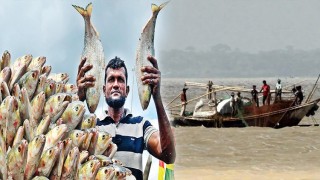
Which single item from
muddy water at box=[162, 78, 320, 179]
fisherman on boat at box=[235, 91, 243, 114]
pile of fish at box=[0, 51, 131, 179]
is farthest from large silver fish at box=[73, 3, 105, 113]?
fisherman on boat at box=[235, 91, 243, 114]

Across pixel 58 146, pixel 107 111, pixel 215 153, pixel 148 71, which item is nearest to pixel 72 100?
pixel 58 146

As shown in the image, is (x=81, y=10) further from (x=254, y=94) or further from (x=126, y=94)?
(x=254, y=94)

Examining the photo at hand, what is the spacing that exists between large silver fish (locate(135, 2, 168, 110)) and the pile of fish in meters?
0.72

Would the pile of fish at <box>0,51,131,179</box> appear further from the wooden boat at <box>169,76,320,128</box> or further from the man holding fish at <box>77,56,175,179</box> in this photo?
the wooden boat at <box>169,76,320,128</box>

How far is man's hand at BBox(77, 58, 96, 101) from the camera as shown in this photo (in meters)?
2.58

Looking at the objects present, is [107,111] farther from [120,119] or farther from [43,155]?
[43,155]

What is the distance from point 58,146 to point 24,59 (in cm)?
33

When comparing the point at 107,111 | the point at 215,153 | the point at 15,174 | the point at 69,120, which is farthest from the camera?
the point at 215,153

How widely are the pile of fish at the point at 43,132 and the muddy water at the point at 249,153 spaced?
13.6 m

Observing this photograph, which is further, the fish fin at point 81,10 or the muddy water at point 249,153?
the muddy water at point 249,153

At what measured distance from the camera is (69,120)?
5.72 ft

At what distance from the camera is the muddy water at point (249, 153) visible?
56.7ft

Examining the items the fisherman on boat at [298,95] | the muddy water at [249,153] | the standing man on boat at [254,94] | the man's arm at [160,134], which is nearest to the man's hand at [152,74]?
the man's arm at [160,134]

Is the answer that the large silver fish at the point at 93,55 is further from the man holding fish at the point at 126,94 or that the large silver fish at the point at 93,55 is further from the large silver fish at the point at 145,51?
the large silver fish at the point at 145,51
